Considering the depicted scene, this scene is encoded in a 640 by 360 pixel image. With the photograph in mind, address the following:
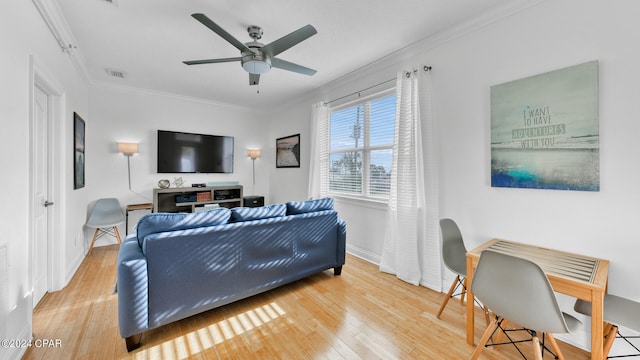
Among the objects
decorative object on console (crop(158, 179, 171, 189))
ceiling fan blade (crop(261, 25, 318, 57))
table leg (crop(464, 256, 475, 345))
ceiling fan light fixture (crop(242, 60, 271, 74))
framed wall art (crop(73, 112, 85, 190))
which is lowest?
table leg (crop(464, 256, 475, 345))

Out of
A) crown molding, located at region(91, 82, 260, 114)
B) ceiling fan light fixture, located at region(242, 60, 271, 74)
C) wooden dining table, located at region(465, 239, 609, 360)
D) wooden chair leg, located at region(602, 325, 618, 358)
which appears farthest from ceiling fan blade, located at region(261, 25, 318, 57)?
crown molding, located at region(91, 82, 260, 114)

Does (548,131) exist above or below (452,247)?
above

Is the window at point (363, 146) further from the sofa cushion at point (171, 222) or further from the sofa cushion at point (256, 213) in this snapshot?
the sofa cushion at point (171, 222)

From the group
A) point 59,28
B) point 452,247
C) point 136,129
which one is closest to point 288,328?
point 452,247

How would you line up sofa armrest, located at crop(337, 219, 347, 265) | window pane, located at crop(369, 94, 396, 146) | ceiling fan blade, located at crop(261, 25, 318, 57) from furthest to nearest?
window pane, located at crop(369, 94, 396, 146) < sofa armrest, located at crop(337, 219, 347, 265) < ceiling fan blade, located at crop(261, 25, 318, 57)

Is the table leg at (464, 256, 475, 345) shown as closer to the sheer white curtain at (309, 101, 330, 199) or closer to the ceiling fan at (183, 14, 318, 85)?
the ceiling fan at (183, 14, 318, 85)

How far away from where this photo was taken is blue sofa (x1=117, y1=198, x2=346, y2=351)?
5.67 feet

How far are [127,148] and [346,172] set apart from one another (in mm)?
3571

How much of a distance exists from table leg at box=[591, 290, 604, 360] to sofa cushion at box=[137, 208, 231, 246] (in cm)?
243

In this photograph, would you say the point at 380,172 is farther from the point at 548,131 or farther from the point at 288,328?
the point at 288,328

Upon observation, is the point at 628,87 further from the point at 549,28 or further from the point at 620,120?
the point at 549,28

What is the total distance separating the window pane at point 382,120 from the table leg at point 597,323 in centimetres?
226

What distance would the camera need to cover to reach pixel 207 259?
2.03 metres

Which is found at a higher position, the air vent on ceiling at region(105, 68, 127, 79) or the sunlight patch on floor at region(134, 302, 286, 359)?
the air vent on ceiling at region(105, 68, 127, 79)
